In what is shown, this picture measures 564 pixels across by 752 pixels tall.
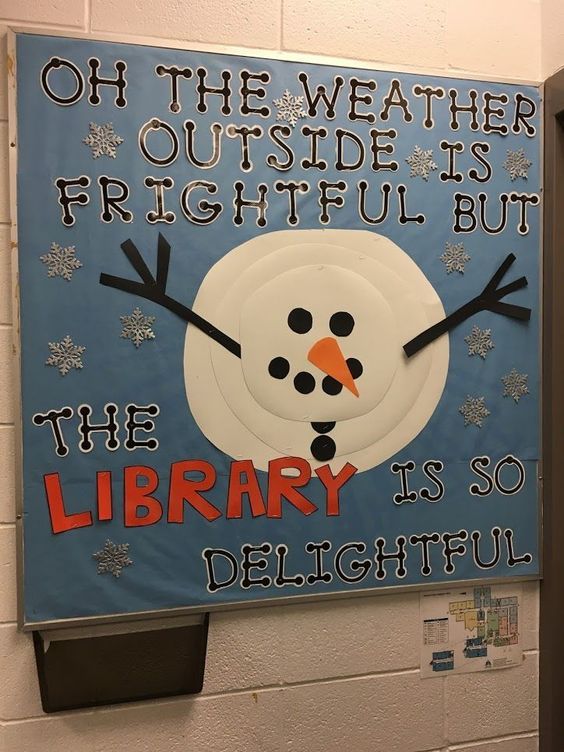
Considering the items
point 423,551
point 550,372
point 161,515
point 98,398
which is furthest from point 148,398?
point 550,372

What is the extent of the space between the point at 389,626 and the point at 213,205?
97cm

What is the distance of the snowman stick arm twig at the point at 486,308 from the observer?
143 centimetres

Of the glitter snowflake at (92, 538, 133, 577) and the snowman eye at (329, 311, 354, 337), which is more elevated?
the snowman eye at (329, 311, 354, 337)

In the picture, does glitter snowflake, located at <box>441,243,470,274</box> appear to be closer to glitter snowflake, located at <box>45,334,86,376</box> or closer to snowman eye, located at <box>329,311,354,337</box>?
snowman eye, located at <box>329,311,354,337</box>

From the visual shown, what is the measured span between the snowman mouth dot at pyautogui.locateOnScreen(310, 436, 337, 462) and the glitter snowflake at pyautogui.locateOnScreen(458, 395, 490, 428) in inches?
11.9

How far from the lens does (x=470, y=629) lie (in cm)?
148

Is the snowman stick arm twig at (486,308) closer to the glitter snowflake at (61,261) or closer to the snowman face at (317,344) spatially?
the snowman face at (317,344)

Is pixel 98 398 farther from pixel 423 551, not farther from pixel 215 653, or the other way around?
pixel 423 551

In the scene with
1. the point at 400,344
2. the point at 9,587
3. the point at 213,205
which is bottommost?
the point at 9,587

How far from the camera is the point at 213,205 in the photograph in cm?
133

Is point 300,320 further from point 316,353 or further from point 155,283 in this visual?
point 155,283

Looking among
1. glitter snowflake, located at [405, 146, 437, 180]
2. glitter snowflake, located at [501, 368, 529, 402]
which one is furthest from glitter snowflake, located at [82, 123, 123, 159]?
glitter snowflake, located at [501, 368, 529, 402]

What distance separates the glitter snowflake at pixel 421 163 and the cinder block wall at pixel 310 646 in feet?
0.59

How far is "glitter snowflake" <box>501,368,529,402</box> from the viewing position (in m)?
1.48
